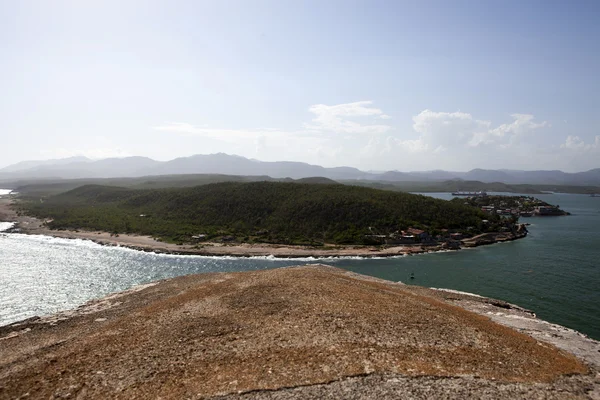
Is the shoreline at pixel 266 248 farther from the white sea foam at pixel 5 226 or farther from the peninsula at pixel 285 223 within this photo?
the white sea foam at pixel 5 226

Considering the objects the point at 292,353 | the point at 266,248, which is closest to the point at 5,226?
the point at 266,248

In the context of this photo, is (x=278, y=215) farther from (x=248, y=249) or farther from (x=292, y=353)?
(x=292, y=353)

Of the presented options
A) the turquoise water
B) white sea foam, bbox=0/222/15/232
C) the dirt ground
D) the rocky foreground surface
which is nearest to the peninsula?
the dirt ground

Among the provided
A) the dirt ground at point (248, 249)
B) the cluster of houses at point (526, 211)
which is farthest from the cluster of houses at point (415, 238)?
the cluster of houses at point (526, 211)

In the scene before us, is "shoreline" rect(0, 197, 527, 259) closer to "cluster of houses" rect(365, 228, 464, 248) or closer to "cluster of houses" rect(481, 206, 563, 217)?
"cluster of houses" rect(365, 228, 464, 248)

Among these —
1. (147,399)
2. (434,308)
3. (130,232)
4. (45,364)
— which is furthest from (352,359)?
(130,232)

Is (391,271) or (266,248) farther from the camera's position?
(266,248)
